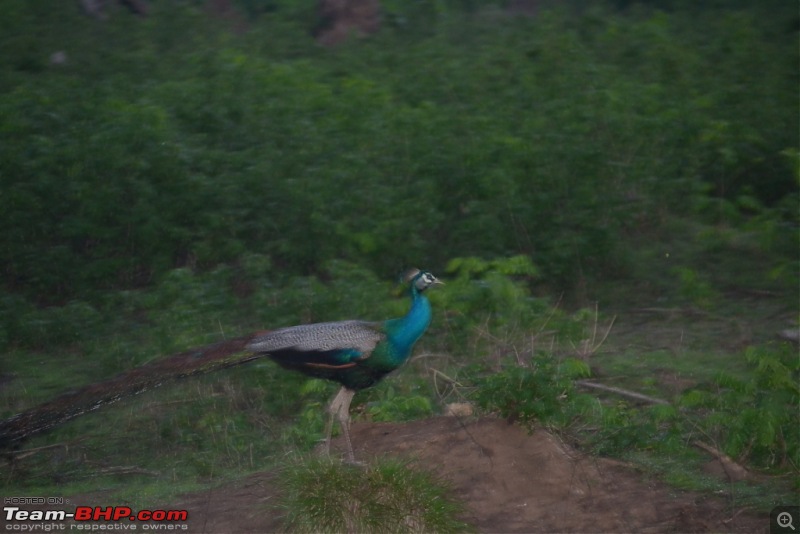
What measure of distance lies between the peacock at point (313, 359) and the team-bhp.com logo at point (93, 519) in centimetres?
55

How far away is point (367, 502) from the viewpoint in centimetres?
530

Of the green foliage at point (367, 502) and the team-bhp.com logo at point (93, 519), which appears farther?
the team-bhp.com logo at point (93, 519)

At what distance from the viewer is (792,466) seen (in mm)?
6023

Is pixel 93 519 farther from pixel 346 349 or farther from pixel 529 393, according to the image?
pixel 529 393

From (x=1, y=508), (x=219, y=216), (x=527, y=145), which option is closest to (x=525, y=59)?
(x=527, y=145)

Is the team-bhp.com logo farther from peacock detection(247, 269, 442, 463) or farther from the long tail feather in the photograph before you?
peacock detection(247, 269, 442, 463)

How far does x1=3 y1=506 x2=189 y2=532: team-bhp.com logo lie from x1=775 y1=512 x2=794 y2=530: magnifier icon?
2863 millimetres

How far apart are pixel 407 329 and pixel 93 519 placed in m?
1.89

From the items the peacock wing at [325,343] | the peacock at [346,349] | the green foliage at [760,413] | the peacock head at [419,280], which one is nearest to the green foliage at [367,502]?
the peacock at [346,349]

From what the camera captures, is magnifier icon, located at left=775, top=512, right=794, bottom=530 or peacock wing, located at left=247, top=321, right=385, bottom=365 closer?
magnifier icon, located at left=775, top=512, right=794, bottom=530

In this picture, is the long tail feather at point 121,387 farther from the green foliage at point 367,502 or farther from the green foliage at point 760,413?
the green foliage at point 760,413

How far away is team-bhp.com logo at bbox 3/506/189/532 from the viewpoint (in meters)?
5.55

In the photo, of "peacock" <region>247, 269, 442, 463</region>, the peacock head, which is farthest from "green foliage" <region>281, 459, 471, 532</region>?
the peacock head

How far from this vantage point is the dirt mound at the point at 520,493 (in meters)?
5.50
